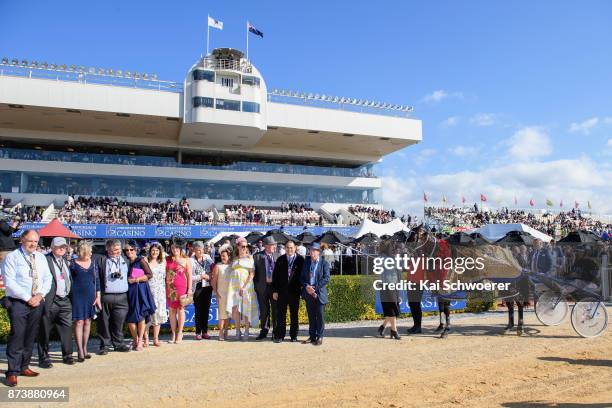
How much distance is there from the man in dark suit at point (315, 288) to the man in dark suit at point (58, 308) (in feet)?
12.0

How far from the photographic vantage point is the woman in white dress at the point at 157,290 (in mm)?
7695

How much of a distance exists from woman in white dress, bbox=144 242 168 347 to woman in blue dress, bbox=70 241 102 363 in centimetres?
102

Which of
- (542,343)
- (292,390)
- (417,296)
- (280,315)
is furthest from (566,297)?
(292,390)

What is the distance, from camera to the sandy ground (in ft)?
16.3

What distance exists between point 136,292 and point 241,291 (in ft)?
5.92

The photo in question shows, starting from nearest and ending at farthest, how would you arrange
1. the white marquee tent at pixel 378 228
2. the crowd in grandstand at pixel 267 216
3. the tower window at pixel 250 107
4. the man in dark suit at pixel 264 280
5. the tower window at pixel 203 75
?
the man in dark suit at pixel 264 280 → the white marquee tent at pixel 378 228 → the crowd in grandstand at pixel 267 216 → the tower window at pixel 203 75 → the tower window at pixel 250 107

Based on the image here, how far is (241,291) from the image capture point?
836cm

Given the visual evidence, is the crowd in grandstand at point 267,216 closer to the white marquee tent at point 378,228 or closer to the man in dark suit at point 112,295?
the white marquee tent at point 378,228

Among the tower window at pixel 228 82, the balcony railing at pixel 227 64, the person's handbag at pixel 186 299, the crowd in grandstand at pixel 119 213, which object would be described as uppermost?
the balcony railing at pixel 227 64

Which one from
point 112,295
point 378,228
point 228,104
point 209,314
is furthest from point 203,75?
point 112,295

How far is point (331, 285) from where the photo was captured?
10.4 metres

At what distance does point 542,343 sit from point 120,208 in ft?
105

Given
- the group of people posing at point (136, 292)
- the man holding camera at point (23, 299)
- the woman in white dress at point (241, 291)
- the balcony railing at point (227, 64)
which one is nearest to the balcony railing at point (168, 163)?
the balcony railing at point (227, 64)

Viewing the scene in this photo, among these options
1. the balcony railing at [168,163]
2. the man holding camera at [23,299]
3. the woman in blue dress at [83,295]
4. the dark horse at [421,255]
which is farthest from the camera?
the balcony railing at [168,163]
